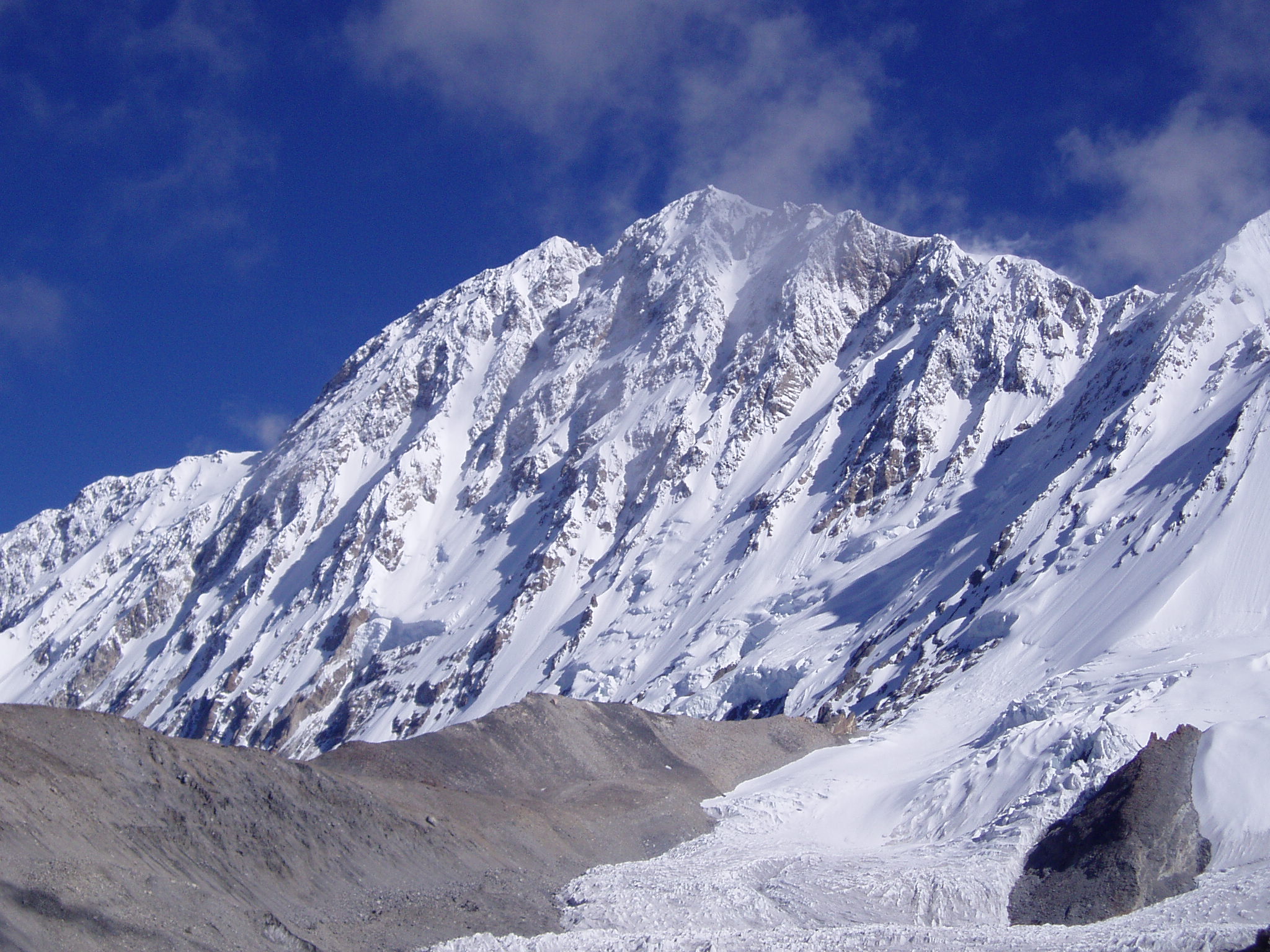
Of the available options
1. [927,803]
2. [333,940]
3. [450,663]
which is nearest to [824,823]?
[927,803]

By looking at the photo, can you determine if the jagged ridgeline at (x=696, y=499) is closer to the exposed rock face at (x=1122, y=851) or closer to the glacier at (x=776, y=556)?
the glacier at (x=776, y=556)

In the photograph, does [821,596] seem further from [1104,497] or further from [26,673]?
[26,673]

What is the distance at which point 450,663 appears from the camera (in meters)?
103

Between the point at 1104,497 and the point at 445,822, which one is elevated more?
the point at 1104,497

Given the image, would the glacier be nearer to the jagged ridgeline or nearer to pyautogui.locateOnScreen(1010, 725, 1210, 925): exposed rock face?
the jagged ridgeline

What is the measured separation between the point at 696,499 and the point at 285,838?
81748mm

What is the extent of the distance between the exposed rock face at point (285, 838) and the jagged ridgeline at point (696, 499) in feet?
80.9

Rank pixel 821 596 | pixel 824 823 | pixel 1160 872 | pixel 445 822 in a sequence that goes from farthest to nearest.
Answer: pixel 821 596
pixel 824 823
pixel 445 822
pixel 1160 872

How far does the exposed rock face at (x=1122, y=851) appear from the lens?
3072 cm

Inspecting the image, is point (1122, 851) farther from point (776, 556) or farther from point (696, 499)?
point (696, 499)

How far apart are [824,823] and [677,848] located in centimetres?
630

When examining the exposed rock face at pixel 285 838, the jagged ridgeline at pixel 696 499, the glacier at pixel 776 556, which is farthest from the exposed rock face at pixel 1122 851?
the jagged ridgeline at pixel 696 499

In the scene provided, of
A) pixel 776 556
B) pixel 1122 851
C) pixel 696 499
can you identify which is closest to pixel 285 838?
pixel 1122 851

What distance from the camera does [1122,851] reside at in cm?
3184
